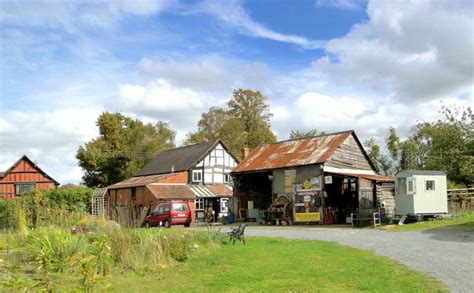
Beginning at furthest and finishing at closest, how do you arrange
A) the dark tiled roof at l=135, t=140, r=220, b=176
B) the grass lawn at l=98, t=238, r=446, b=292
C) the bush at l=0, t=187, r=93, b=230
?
the dark tiled roof at l=135, t=140, r=220, b=176
the bush at l=0, t=187, r=93, b=230
the grass lawn at l=98, t=238, r=446, b=292

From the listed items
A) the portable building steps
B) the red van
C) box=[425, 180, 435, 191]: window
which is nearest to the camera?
Answer: the portable building steps

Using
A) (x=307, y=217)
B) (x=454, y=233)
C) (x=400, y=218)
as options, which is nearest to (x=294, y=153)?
(x=307, y=217)

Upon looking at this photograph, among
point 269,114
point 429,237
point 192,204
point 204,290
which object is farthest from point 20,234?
point 269,114

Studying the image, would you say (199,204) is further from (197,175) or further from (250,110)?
(250,110)

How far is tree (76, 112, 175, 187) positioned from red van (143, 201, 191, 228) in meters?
29.6

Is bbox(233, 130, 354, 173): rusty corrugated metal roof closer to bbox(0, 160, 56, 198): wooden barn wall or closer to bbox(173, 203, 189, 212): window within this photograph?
bbox(173, 203, 189, 212): window

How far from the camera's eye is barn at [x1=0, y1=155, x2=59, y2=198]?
5358 cm

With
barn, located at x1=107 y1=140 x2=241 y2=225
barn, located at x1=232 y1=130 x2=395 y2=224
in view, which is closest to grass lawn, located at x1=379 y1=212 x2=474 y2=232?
barn, located at x1=232 y1=130 x2=395 y2=224

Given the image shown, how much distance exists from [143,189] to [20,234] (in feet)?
94.7

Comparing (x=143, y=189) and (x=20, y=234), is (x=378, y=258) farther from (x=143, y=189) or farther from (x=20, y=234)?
(x=143, y=189)

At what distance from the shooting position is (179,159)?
51.3 meters

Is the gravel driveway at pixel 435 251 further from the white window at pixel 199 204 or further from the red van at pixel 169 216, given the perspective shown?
the white window at pixel 199 204

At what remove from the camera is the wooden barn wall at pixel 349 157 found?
34.1 meters

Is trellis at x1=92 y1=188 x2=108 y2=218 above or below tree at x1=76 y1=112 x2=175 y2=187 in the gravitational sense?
below
